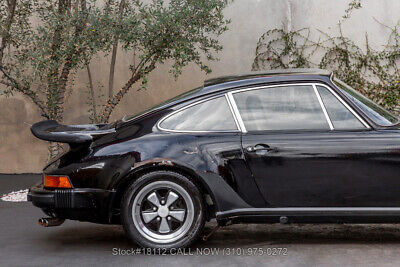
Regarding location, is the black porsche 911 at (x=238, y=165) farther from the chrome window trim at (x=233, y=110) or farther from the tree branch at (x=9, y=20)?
the tree branch at (x=9, y=20)

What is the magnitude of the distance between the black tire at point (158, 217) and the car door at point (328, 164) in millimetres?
529

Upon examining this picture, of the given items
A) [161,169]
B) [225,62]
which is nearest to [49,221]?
[161,169]

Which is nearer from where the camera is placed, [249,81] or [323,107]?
[323,107]

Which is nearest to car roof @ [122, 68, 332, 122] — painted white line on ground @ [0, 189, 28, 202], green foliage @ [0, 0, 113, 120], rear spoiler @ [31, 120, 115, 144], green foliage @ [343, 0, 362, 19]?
rear spoiler @ [31, 120, 115, 144]

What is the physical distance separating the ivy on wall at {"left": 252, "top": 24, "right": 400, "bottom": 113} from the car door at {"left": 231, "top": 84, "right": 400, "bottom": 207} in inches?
239

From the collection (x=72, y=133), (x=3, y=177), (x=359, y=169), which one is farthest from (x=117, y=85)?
(x=359, y=169)

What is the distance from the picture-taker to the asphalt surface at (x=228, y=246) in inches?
229

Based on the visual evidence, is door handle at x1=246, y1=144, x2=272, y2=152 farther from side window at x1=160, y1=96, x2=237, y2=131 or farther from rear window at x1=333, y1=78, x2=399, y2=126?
rear window at x1=333, y1=78, x2=399, y2=126

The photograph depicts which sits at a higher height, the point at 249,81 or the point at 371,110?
the point at 249,81

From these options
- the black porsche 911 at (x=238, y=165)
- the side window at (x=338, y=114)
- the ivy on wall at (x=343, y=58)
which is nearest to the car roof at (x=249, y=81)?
the black porsche 911 at (x=238, y=165)

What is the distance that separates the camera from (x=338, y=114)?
19.9 ft

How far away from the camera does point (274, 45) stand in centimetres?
1212

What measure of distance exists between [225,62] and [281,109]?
6120mm

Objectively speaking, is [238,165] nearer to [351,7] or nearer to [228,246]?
[228,246]
